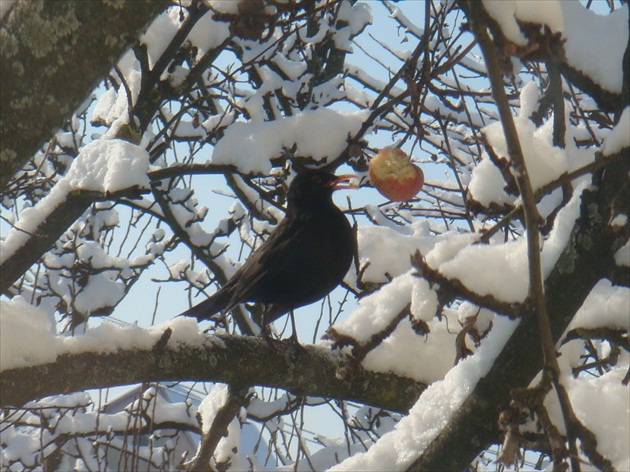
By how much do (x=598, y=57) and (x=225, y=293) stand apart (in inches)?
99.0

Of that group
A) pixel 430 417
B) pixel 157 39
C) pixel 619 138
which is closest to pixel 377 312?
pixel 430 417

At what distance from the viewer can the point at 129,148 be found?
3252mm

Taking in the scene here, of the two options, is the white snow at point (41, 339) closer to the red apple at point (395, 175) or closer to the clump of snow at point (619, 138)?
the red apple at point (395, 175)

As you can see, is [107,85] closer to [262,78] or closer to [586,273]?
[262,78]

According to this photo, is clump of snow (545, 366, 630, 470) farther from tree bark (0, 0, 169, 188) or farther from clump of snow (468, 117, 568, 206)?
tree bark (0, 0, 169, 188)

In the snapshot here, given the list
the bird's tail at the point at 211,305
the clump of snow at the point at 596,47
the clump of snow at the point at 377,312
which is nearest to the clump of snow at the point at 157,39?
the bird's tail at the point at 211,305

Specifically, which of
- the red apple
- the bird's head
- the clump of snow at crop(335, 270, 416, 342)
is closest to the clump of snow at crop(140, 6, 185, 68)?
Answer: the bird's head

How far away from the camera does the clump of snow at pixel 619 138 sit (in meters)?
1.48

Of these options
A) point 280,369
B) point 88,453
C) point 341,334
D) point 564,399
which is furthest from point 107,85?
point 564,399

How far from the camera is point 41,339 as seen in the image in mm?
1987

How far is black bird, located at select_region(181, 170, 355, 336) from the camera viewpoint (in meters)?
3.72

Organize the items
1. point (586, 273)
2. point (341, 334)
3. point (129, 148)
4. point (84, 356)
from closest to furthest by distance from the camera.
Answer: point (586, 273) < point (341, 334) < point (84, 356) < point (129, 148)

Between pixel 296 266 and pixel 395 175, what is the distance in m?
1.17

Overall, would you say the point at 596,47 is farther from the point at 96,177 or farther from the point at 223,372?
the point at 96,177
